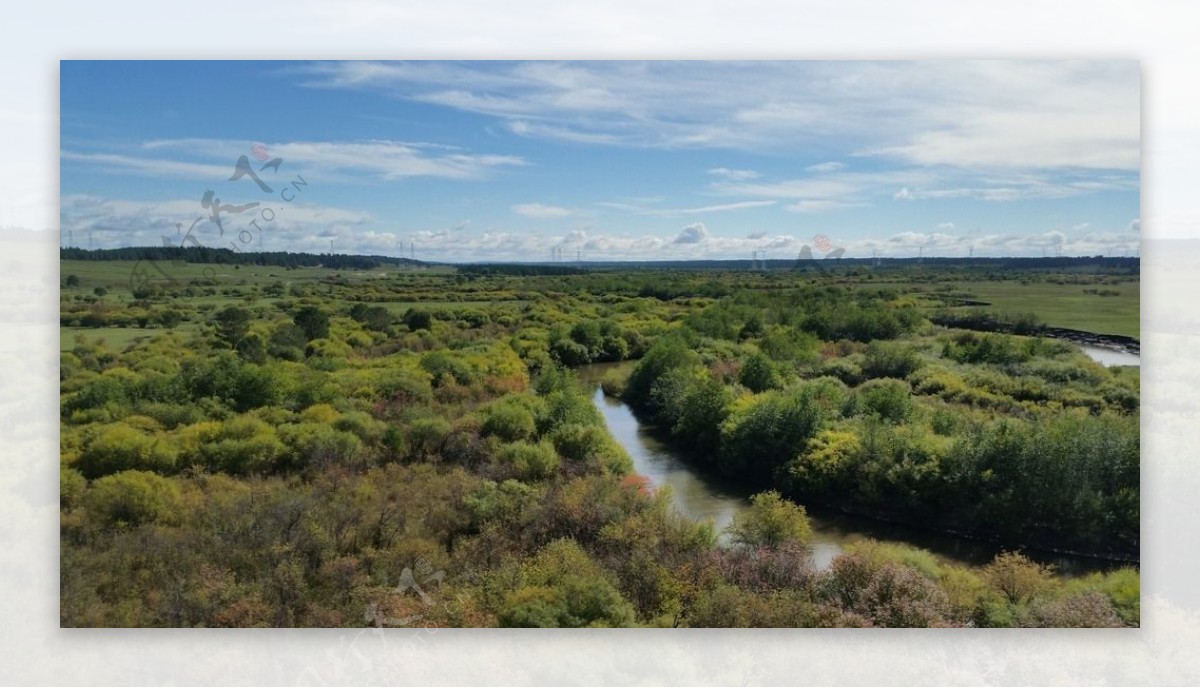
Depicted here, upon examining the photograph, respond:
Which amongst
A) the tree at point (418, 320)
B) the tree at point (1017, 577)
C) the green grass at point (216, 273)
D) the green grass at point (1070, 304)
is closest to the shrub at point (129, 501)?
the green grass at point (216, 273)

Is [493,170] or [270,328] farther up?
[493,170]

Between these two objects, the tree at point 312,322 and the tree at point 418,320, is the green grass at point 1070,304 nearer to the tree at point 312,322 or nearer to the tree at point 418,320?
the tree at point 418,320

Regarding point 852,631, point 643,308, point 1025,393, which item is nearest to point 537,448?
point 643,308

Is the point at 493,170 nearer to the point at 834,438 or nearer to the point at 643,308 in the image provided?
the point at 643,308

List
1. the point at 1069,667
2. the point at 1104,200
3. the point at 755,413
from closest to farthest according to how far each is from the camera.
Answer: the point at 1069,667 < the point at 1104,200 < the point at 755,413

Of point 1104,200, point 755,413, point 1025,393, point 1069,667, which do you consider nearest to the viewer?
point 1069,667

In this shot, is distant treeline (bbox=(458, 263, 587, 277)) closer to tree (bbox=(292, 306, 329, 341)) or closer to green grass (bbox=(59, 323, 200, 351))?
tree (bbox=(292, 306, 329, 341))

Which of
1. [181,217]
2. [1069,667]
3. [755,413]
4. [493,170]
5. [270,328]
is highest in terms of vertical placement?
[493,170]
